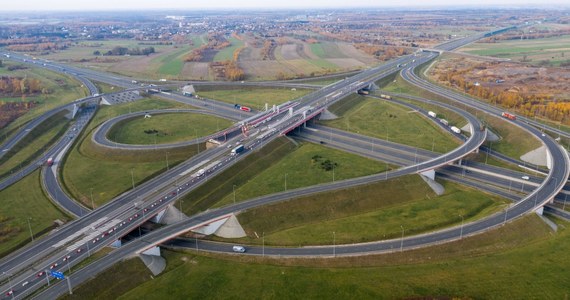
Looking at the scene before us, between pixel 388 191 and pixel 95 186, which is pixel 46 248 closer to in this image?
pixel 95 186

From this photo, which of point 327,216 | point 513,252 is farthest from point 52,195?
point 513,252

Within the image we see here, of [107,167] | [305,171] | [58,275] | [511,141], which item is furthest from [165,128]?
[511,141]

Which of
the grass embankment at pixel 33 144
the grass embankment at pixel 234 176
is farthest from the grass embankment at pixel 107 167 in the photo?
the grass embankment at pixel 234 176

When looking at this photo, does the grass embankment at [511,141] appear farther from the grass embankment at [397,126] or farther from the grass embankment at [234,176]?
the grass embankment at [234,176]

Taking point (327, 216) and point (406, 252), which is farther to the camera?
point (327, 216)

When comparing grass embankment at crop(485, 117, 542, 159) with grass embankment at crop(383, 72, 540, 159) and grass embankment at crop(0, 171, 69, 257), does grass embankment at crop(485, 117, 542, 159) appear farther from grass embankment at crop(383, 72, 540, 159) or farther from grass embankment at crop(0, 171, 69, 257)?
grass embankment at crop(0, 171, 69, 257)
